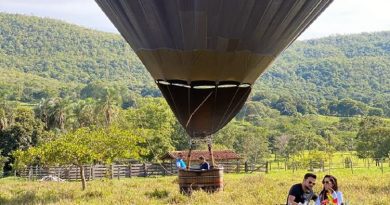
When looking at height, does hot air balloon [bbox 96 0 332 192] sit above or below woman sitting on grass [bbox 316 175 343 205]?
above

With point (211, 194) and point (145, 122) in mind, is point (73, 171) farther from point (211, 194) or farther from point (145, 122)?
point (211, 194)

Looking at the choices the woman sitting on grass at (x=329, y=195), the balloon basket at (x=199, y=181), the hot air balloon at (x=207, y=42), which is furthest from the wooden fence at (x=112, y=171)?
the woman sitting on grass at (x=329, y=195)

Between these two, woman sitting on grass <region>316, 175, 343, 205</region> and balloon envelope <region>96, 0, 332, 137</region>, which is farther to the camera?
balloon envelope <region>96, 0, 332, 137</region>

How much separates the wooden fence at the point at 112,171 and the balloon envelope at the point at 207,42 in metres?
22.2

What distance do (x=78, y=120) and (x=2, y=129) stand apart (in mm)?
13450

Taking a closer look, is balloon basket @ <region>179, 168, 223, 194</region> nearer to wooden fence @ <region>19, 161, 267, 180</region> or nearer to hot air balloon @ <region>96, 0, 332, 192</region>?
hot air balloon @ <region>96, 0, 332, 192</region>

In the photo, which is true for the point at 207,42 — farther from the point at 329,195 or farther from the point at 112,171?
the point at 112,171

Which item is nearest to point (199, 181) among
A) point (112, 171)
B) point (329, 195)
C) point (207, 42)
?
point (207, 42)

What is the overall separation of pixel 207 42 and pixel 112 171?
2589cm

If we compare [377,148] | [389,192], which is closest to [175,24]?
[389,192]

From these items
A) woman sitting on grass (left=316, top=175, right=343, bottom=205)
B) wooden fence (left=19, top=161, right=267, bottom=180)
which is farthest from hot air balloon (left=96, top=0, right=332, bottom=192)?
wooden fence (left=19, top=161, right=267, bottom=180)

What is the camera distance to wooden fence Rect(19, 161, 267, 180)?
127 feet

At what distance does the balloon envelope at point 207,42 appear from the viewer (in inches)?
524

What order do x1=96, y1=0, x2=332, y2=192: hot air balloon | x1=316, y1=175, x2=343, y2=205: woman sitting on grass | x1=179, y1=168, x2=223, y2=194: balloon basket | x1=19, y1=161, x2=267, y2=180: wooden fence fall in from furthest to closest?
1. x1=19, y1=161, x2=267, y2=180: wooden fence
2. x1=179, y1=168, x2=223, y2=194: balloon basket
3. x1=96, y1=0, x2=332, y2=192: hot air balloon
4. x1=316, y1=175, x2=343, y2=205: woman sitting on grass
